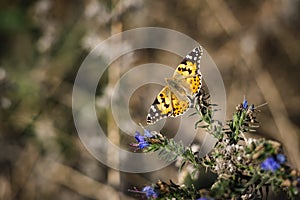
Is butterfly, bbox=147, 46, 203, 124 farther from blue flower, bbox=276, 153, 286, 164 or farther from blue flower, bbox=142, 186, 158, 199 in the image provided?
blue flower, bbox=276, 153, 286, 164

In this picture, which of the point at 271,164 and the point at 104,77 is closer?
the point at 271,164

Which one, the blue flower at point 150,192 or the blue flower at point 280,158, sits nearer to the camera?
the blue flower at point 280,158

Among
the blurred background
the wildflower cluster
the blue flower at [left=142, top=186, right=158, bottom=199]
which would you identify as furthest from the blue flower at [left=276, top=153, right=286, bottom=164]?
the blurred background

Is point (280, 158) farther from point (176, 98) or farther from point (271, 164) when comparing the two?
point (176, 98)

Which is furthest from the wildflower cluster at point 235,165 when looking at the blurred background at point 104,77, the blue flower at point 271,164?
the blurred background at point 104,77

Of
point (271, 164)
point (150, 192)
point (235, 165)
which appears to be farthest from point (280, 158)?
point (150, 192)

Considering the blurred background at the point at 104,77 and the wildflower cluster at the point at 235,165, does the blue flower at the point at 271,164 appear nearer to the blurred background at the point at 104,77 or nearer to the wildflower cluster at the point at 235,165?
the wildflower cluster at the point at 235,165

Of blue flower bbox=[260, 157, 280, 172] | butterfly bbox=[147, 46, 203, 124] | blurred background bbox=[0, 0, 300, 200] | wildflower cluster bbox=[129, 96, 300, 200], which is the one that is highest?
blurred background bbox=[0, 0, 300, 200]
